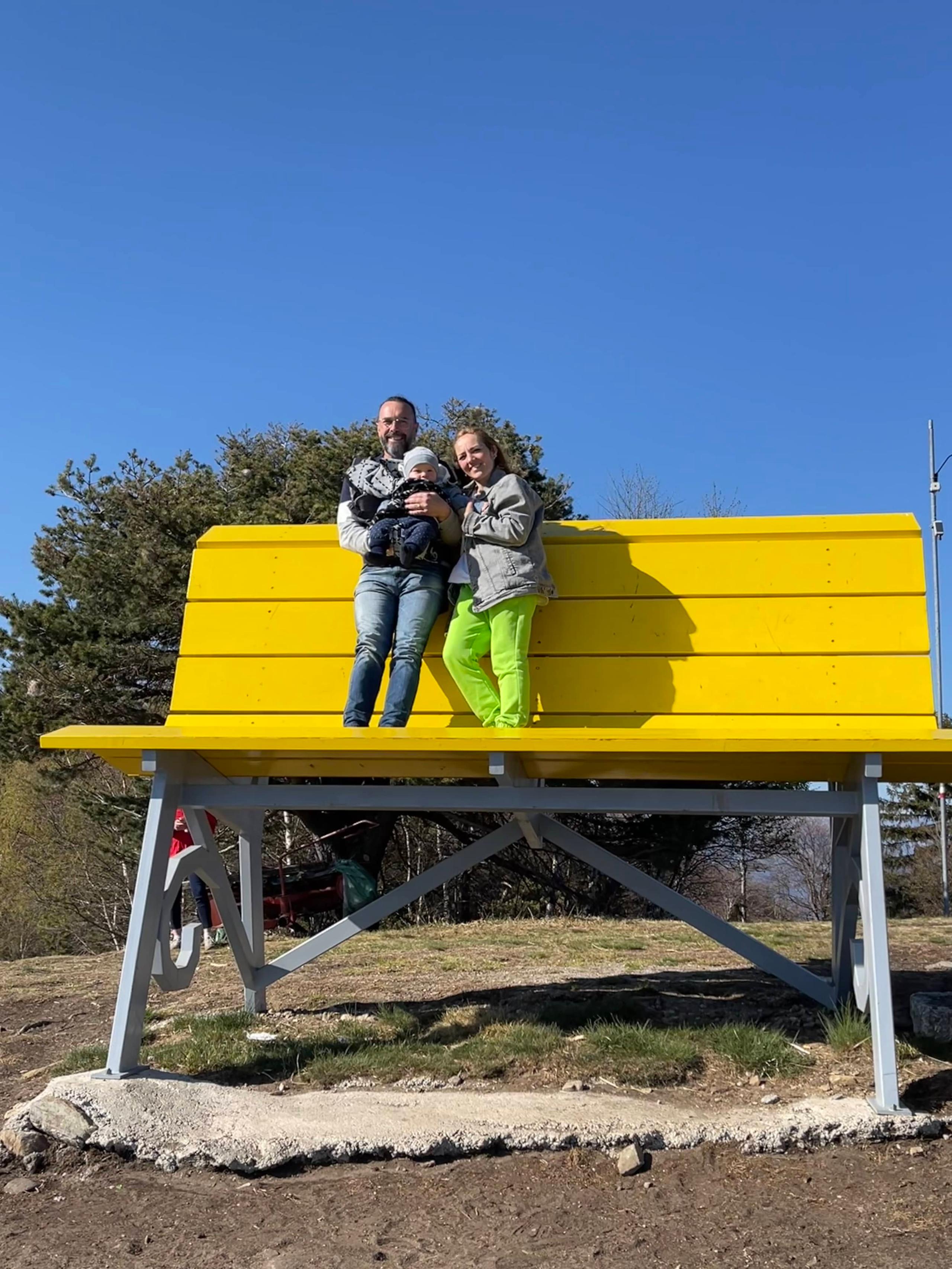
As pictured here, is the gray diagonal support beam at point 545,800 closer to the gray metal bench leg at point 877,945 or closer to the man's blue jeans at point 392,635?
the gray metal bench leg at point 877,945

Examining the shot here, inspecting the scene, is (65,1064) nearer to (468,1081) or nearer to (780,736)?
(468,1081)

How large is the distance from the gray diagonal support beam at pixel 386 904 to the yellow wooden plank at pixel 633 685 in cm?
76

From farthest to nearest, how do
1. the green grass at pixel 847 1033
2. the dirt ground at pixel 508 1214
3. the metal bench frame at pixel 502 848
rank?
the green grass at pixel 847 1033, the metal bench frame at pixel 502 848, the dirt ground at pixel 508 1214

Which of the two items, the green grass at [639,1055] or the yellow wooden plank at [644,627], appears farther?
the yellow wooden plank at [644,627]

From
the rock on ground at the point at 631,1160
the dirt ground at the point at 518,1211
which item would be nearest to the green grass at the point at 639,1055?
the dirt ground at the point at 518,1211

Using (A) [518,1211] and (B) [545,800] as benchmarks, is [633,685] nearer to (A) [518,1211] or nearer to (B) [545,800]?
(B) [545,800]

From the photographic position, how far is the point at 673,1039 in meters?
4.32

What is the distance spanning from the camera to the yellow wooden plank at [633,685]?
4.43m

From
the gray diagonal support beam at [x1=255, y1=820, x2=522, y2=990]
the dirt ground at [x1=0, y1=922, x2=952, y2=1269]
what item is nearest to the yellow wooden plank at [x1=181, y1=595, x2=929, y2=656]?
the gray diagonal support beam at [x1=255, y1=820, x2=522, y2=990]

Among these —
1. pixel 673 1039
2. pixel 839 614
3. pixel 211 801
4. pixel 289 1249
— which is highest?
pixel 839 614

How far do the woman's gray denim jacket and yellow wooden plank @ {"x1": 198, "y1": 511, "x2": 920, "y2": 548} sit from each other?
0.31m

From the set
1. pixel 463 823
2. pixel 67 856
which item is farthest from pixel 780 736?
pixel 67 856

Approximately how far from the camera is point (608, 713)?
15.1 ft

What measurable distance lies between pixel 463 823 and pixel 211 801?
620 inches
